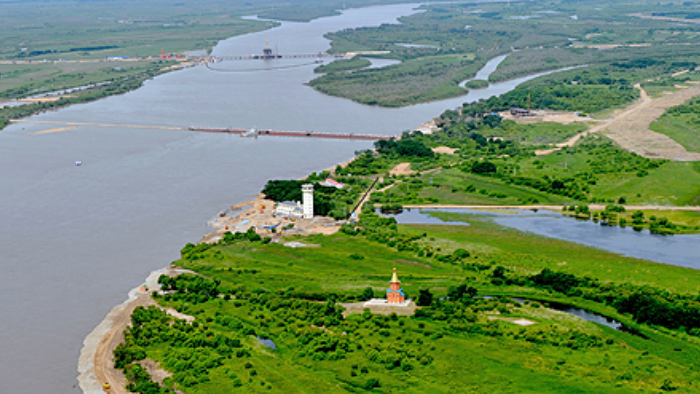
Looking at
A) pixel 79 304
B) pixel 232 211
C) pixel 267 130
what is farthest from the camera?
pixel 267 130

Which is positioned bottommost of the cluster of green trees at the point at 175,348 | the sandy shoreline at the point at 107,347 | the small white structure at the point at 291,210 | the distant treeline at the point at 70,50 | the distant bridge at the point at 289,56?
the sandy shoreline at the point at 107,347

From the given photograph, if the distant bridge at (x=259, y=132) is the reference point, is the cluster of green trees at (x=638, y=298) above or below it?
below

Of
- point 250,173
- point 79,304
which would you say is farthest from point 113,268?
point 250,173

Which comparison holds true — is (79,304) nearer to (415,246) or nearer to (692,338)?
(415,246)

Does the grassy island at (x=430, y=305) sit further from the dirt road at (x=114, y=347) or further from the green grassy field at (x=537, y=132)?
the green grassy field at (x=537, y=132)

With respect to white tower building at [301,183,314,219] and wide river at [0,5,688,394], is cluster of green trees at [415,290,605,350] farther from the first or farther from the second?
wide river at [0,5,688,394]

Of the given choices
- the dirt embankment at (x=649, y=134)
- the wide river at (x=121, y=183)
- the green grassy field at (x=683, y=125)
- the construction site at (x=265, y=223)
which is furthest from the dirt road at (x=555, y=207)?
the green grassy field at (x=683, y=125)
